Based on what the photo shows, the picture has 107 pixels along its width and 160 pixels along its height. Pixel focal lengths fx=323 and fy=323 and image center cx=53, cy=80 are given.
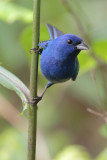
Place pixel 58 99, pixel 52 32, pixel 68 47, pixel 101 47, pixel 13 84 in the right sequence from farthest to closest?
pixel 58 99
pixel 101 47
pixel 52 32
pixel 68 47
pixel 13 84

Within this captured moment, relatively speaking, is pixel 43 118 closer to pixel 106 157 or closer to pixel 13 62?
pixel 13 62

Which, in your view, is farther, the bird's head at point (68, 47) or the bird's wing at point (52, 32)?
the bird's wing at point (52, 32)

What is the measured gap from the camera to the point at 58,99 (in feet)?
14.9

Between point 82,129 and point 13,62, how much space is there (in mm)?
1504

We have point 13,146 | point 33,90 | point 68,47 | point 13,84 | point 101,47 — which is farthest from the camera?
point 13,146

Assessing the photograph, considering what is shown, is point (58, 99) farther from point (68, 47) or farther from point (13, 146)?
point (68, 47)

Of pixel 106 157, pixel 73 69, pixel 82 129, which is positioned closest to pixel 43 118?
pixel 82 129

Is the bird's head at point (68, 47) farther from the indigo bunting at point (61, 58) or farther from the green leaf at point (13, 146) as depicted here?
the green leaf at point (13, 146)

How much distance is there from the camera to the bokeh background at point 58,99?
355 centimetres

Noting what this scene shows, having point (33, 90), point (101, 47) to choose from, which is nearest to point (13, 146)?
point (101, 47)

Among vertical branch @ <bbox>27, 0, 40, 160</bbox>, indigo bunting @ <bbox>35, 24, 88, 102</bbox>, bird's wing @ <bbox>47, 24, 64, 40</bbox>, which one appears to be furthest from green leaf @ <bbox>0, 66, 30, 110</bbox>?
bird's wing @ <bbox>47, 24, 64, 40</bbox>

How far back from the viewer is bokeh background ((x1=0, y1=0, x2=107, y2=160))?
355 centimetres

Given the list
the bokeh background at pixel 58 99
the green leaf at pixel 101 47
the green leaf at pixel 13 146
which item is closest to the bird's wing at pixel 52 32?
the green leaf at pixel 101 47

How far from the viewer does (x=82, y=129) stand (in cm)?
498
